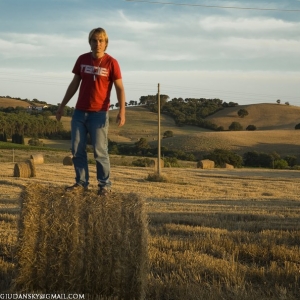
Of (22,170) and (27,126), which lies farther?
(27,126)

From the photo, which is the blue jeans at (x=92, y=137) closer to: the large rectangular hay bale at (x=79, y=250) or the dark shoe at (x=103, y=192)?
the dark shoe at (x=103, y=192)

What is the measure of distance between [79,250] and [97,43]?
2.30 metres

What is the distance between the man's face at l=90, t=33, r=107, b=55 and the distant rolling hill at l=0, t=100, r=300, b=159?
5107cm

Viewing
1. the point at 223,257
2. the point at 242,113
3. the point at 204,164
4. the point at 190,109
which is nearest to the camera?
the point at 223,257

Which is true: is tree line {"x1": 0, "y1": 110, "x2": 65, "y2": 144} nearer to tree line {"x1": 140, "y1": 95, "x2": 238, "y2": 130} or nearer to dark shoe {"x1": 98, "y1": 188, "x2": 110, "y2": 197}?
tree line {"x1": 140, "y1": 95, "x2": 238, "y2": 130}

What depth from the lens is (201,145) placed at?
60156mm

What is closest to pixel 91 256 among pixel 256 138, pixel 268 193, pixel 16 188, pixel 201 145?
pixel 16 188

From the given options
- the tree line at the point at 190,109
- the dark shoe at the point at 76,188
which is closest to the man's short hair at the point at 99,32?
the dark shoe at the point at 76,188

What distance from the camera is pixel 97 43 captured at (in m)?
6.01

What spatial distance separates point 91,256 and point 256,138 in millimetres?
63119

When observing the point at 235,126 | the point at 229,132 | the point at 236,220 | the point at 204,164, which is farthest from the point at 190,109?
the point at 236,220

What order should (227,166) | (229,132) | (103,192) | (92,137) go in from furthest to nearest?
1. (229,132)
2. (227,166)
3. (92,137)
4. (103,192)

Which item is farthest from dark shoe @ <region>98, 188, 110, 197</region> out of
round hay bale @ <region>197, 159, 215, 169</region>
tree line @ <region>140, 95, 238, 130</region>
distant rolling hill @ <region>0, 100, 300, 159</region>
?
tree line @ <region>140, 95, 238, 130</region>

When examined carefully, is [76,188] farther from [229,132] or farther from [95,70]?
[229,132]
